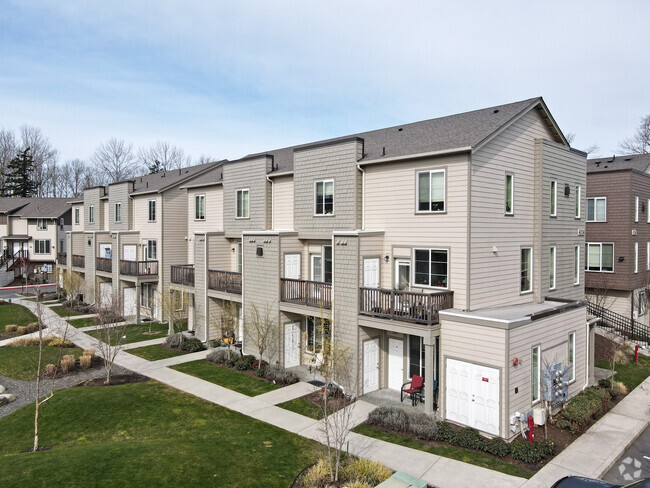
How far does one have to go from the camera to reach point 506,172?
615 inches

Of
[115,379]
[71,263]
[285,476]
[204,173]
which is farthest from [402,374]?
[71,263]

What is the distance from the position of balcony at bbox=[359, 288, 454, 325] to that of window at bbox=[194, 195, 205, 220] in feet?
47.1

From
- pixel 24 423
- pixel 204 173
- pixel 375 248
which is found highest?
pixel 204 173

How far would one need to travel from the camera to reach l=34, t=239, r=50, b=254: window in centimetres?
5006

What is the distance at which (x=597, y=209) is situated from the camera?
25.9 meters

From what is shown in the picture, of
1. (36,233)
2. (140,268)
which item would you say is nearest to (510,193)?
(140,268)

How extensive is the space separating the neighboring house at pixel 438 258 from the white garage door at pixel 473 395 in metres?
0.03

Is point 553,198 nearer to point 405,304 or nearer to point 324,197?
point 405,304

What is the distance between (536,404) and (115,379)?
50.8ft

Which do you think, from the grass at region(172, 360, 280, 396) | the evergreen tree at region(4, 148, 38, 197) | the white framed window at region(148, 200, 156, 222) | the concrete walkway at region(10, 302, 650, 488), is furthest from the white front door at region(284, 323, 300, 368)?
the evergreen tree at region(4, 148, 38, 197)

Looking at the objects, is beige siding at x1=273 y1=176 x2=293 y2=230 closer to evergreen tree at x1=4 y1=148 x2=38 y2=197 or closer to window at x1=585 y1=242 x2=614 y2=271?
window at x1=585 y1=242 x2=614 y2=271

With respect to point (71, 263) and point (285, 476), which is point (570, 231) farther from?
point (71, 263)

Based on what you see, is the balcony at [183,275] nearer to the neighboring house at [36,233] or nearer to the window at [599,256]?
the window at [599,256]

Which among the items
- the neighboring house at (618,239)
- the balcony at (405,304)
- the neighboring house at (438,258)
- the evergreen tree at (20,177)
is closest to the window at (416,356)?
the neighboring house at (438,258)
